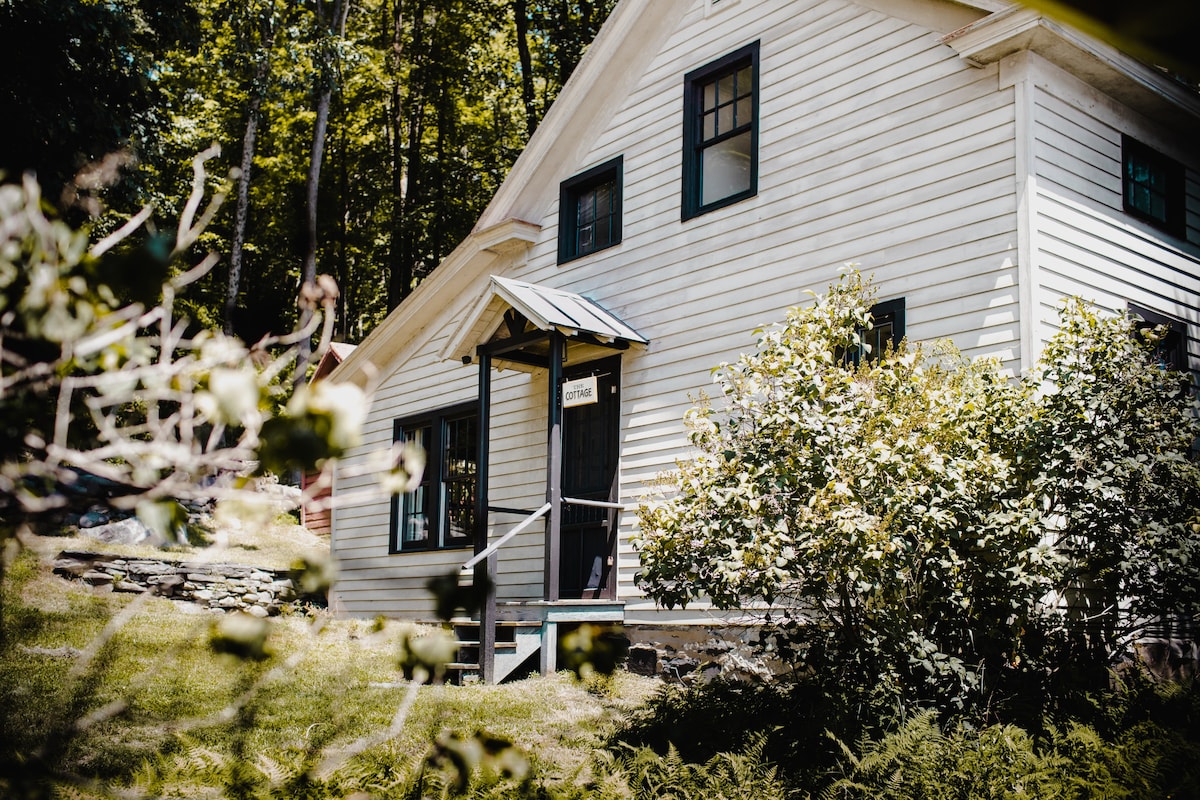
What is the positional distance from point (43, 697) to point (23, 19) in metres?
8.95

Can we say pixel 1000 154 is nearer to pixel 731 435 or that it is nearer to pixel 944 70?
pixel 944 70

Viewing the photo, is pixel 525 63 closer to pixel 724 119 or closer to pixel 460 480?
pixel 460 480

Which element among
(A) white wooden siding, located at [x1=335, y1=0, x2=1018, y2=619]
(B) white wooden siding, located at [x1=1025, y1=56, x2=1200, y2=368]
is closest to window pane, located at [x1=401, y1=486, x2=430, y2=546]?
(A) white wooden siding, located at [x1=335, y1=0, x2=1018, y2=619]

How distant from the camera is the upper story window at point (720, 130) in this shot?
10.5 metres

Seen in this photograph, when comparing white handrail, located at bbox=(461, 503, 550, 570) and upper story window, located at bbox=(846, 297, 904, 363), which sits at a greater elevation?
upper story window, located at bbox=(846, 297, 904, 363)

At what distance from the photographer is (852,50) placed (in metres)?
9.62

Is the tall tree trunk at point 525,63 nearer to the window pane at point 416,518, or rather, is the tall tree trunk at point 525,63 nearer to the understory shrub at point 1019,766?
the window pane at point 416,518

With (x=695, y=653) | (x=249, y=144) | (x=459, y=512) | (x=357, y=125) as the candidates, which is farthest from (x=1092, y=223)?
(x=357, y=125)

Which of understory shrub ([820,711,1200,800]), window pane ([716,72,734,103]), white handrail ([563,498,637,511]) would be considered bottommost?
understory shrub ([820,711,1200,800])

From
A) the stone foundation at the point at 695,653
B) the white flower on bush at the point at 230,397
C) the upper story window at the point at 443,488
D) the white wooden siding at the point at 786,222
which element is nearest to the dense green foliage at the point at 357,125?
the upper story window at the point at 443,488

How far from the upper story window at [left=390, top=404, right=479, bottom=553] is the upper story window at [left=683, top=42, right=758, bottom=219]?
4.22 meters

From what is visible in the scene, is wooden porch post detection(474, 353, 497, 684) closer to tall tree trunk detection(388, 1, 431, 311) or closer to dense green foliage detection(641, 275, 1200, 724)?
dense green foliage detection(641, 275, 1200, 724)

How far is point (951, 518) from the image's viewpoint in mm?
6070

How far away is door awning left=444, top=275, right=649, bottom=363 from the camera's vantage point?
10.3 m
